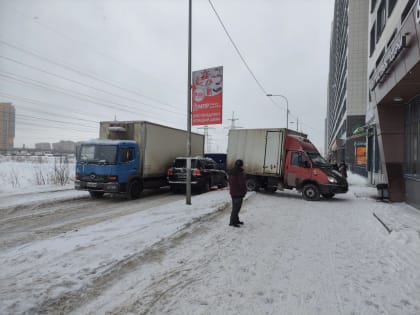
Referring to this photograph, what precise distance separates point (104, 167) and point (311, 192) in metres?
8.88

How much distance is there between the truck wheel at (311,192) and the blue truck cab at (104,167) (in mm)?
7692

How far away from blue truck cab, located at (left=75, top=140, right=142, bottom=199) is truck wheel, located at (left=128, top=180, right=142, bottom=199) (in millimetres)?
47

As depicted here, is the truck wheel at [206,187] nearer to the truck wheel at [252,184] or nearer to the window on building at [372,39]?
the truck wheel at [252,184]

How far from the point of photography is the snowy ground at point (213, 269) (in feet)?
12.0

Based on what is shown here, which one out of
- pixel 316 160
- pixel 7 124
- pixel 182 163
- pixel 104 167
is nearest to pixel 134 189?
pixel 104 167

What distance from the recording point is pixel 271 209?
10.6m

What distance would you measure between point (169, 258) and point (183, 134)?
1208 cm

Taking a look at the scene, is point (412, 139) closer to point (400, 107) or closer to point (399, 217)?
point (400, 107)

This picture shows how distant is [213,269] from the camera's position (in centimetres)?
482

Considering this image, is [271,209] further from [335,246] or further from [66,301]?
[66,301]

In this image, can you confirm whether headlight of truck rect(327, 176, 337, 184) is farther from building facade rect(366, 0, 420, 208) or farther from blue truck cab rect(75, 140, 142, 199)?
blue truck cab rect(75, 140, 142, 199)

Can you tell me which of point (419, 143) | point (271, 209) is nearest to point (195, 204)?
point (271, 209)

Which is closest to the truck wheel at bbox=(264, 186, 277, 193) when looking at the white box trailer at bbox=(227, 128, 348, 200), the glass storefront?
the white box trailer at bbox=(227, 128, 348, 200)

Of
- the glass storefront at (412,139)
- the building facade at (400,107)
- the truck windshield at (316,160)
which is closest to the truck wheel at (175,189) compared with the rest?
the truck windshield at (316,160)
